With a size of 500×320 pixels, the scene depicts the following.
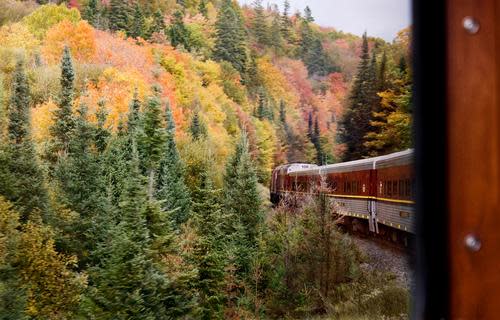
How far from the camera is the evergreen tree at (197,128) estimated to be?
7.20 metres

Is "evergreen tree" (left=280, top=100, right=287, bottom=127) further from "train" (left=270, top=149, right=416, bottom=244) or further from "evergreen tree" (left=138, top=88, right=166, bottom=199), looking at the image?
"evergreen tree" (left=138, top=88, right=166, bottom=199)

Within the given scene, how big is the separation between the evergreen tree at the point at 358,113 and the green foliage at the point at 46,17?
167 inches

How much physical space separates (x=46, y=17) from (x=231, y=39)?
8.81ft

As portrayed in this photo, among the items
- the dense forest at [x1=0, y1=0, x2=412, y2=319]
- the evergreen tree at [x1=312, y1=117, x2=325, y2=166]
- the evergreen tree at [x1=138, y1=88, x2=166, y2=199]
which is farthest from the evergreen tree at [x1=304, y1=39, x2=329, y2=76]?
the evergreen tree at [x1=138, y1=88, x2=166, y2=199]

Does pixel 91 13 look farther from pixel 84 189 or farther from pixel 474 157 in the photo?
pixel 474 157

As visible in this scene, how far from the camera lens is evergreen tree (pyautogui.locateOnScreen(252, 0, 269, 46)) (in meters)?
7.67

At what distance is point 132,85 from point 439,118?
23.7ft

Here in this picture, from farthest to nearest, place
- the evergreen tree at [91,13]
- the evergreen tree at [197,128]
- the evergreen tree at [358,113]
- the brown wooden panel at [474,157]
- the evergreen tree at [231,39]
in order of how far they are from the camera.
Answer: the evergreen tree at [91,13], the evergreen tree at [231,39], the evergreen tree at [197,128], the evergreen tree at [358,113], the brown wooden panel at [474,157]

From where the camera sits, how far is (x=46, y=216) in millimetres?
7840

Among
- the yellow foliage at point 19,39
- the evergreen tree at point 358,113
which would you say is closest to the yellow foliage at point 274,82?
the evergreen tree at point 358,113

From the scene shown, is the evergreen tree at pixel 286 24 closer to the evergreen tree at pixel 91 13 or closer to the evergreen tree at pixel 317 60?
the evergreen tree at pixel 317 60

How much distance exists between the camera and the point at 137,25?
25.1 ft

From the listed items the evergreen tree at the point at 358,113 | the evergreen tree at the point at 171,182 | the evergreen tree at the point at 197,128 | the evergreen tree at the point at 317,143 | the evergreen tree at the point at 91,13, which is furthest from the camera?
the evergreen tree at the point at 91,13

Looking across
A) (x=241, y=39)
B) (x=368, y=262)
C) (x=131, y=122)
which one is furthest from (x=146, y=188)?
(x=368, y=262)
